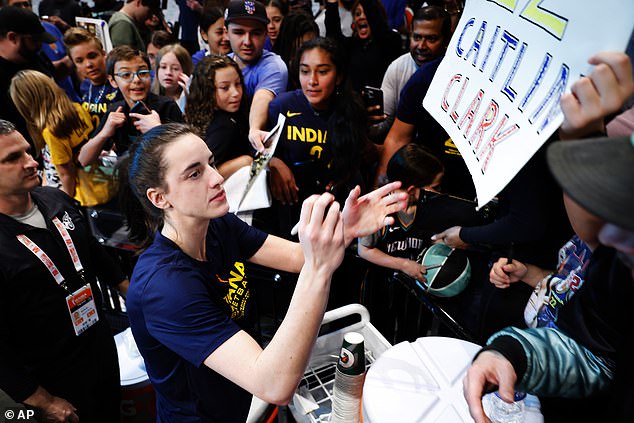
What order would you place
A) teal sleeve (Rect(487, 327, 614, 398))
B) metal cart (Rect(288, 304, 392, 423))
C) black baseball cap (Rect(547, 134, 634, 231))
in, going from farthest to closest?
metal cart (Rect(288, 304, 392, 423)) → teal sleeve (Rect(487, 327, 614, 398)) → black baseball cap (Rect(547, 134, 634, 231))

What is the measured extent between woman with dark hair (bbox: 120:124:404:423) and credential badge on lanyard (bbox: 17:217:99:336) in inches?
12.1

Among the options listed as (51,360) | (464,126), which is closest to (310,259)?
(464,126)

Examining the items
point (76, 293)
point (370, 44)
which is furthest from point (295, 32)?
point (76, 293)

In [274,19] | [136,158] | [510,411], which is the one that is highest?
[274,19]

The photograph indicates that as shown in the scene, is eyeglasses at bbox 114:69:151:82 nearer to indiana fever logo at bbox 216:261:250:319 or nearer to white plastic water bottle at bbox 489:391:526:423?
indiana fever logo at bbox 216:261:250:319

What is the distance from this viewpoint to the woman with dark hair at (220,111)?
107 inches

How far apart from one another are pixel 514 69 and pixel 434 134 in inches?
59.6

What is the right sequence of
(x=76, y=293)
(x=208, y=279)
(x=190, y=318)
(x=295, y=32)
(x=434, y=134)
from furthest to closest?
(x=295, y=32), (x=434, y=134), (x=76, y=293), (x=208, y=279), (x=190, y=318)

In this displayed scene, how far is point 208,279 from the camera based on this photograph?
1450 millimetres

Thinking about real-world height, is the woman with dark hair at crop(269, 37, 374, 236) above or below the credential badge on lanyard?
above

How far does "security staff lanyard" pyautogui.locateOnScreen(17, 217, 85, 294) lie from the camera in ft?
5.68

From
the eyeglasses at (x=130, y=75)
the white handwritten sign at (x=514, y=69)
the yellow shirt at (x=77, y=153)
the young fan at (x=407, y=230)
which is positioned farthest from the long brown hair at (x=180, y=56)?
the white handwritten sign at (x=514, y=69)

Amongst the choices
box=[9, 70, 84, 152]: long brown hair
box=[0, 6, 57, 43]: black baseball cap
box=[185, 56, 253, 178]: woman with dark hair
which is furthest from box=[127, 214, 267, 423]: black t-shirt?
box=[0, 6, 57, 43]: black baseball cap

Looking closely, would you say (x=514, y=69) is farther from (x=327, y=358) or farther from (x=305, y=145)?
(x=305, y=145)
